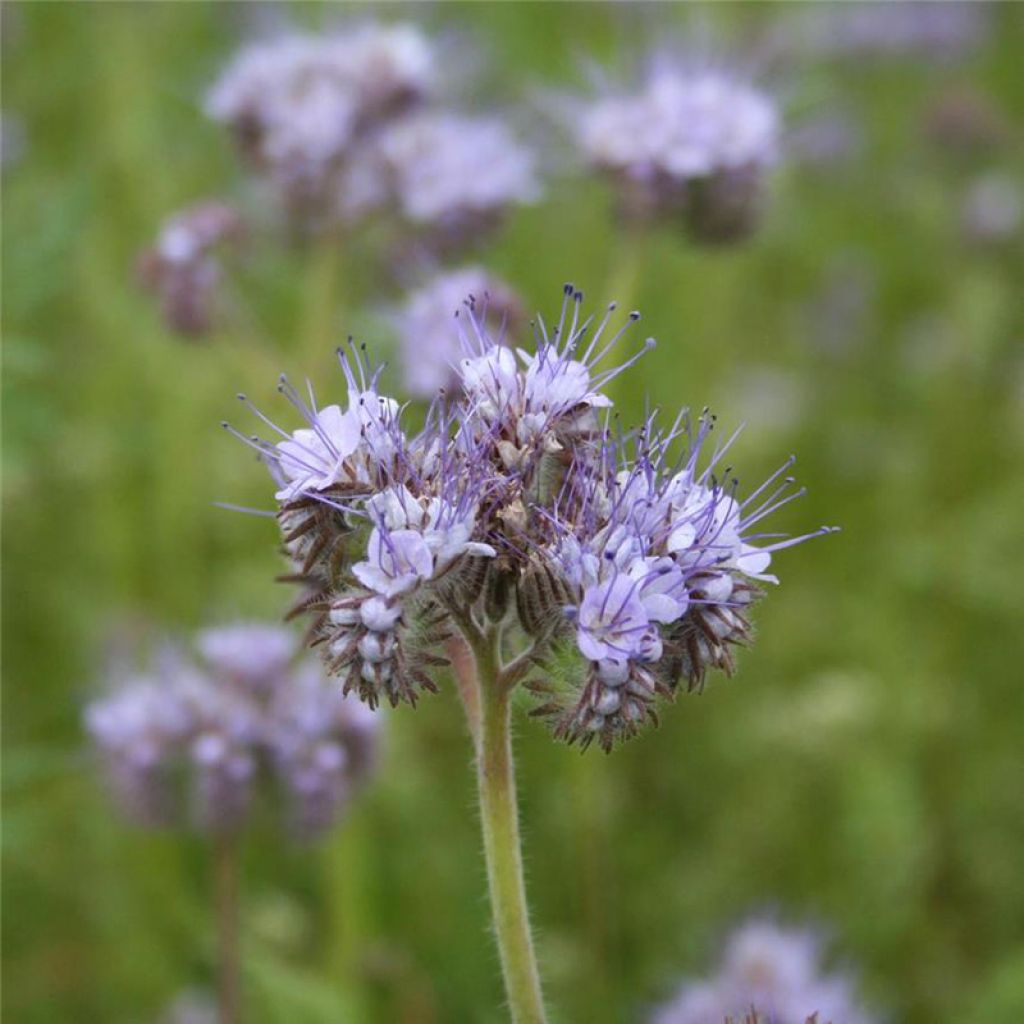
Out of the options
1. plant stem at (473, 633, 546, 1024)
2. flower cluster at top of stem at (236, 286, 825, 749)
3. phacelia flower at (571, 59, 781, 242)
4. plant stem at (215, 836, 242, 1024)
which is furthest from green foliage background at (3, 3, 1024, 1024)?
flower cluster at top of stem at (236, 286, 825, 749)

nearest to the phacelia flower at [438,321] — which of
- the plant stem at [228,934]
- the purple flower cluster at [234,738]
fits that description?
the purple flower cluster at [234,738]

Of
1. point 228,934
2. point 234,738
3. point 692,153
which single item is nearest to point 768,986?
point 228,934

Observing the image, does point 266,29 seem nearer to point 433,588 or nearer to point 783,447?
point 783,447

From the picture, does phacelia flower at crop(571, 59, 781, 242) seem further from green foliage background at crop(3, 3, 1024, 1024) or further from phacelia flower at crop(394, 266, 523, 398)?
phacelia flower at crop(394, 266, 523, 398)

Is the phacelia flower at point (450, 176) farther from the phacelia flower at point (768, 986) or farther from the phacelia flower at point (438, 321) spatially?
the phacelia flower at point (768, 986)

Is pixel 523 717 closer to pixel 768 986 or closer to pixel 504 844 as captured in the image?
pixel 768 986

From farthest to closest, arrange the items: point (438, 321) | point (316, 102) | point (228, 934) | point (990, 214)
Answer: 1. point (990, 214)
2. point (316, 102)
3. point (438, 321)
4. point (228, 934)
